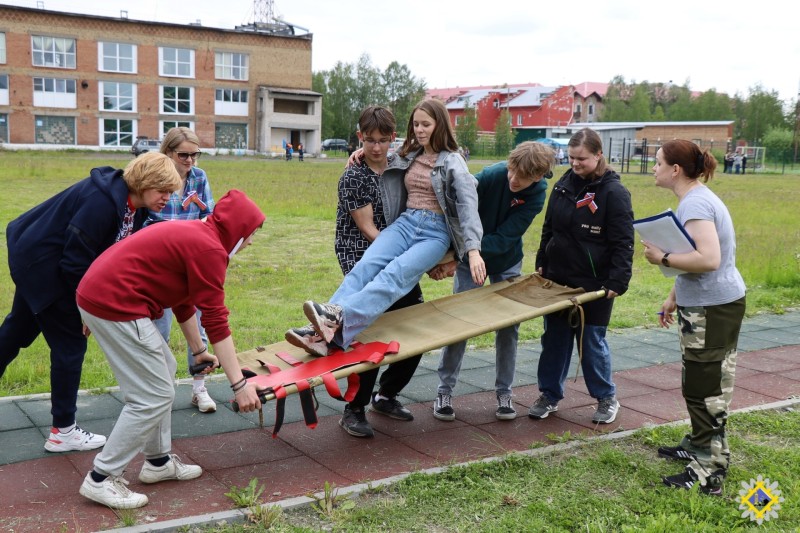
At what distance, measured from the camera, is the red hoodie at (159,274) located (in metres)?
3.61

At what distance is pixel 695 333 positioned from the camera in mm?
4293

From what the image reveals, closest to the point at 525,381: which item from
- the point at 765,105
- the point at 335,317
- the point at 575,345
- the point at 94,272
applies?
the point at 575,345

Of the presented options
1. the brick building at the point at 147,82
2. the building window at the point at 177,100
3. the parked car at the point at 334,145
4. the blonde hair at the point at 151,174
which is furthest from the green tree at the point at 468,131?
the blonde hair at the point at 151,174

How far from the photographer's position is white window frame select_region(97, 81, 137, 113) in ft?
180

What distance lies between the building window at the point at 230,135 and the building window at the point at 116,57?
7293 mm

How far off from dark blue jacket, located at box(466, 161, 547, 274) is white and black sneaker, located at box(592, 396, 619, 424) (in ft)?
3.99

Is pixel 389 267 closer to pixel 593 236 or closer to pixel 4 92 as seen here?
pixel 593 236

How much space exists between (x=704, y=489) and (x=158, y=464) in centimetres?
287

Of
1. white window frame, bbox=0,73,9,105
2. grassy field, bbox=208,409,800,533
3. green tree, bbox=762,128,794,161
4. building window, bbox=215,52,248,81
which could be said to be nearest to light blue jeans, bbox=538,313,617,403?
grassy field, bbox=208,409,800,533

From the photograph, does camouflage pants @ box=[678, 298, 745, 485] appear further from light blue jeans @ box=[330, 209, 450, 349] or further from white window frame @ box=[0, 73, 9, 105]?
white window frame @ box=[0, 73, 9, 105]

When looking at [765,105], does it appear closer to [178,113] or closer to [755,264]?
[178,113]

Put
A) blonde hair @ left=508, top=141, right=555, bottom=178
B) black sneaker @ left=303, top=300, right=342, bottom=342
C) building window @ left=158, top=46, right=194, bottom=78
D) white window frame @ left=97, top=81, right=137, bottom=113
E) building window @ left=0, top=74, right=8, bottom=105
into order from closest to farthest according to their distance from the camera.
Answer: black sneaker @ left=303, top=300, right=342, bottom=342
blonde hair @ left=508, top=141, right=555, bottom=178
building window @ left=0, top=74, right=8, bottom=105
white window frame @ left=97, top=81, right=137, bottom=113
building window @ left=158, top=46, right=194, bottom=78

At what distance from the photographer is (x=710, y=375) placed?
427 centimetres

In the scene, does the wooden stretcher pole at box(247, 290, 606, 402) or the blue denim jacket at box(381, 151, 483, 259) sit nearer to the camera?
the wooden stretcher pole at box(247, 290, 606, 402)
